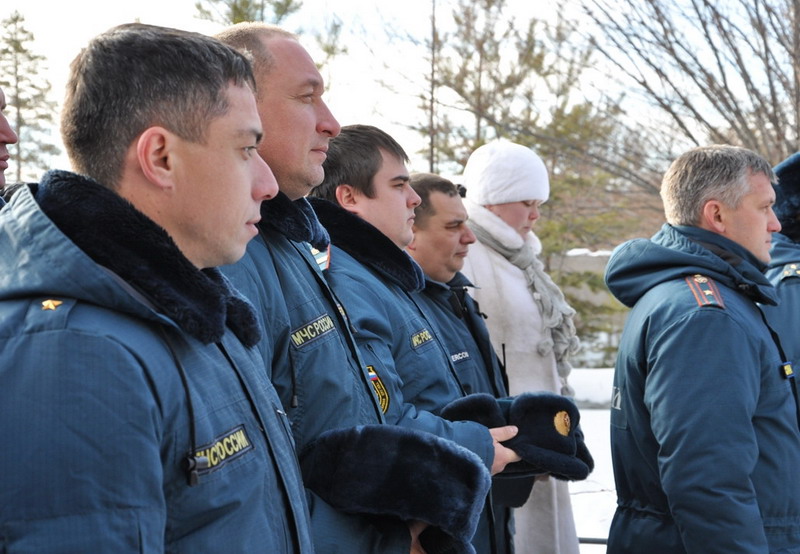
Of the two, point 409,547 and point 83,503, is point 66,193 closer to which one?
point 83,503

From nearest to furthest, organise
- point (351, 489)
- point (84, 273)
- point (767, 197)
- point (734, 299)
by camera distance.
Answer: point (84, 273)
point (351, 489)
point (734, 299)
point (767, 197)

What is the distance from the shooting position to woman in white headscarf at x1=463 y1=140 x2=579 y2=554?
475cm

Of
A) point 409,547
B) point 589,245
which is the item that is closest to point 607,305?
point 589,245

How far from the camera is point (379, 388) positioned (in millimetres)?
2463

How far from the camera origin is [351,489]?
1994 mm

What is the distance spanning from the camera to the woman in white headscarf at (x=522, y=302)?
4754mm

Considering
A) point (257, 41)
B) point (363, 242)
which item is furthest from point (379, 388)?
point (257, 41)

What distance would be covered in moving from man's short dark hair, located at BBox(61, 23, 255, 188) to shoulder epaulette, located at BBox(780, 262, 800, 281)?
126 inches

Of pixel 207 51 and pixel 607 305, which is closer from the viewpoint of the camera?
pixel 207 51

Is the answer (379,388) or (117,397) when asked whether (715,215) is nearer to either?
(379,388)

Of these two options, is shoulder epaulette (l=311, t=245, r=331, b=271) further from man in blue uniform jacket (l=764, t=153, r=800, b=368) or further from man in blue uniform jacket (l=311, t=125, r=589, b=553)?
man in blue uniform jacket (l=764, t=153, r=800, b=368)

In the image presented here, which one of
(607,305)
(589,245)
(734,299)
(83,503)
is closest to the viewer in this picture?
(83,503)

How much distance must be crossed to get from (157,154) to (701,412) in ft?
6.80

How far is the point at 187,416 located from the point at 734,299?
229 centimetres
